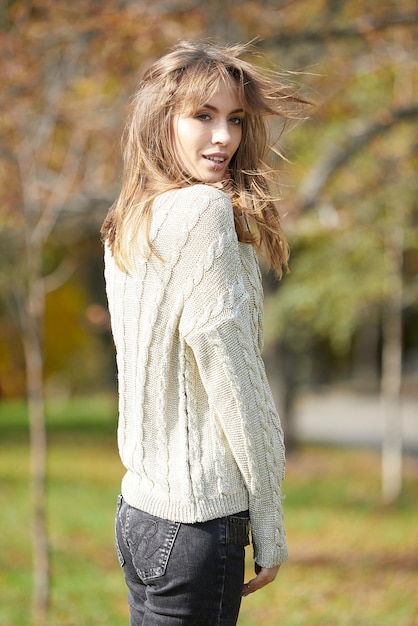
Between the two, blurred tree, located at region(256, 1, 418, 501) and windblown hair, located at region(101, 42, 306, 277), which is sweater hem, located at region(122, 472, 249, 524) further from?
blurred tree, located at region(256, 1, 418, 501)

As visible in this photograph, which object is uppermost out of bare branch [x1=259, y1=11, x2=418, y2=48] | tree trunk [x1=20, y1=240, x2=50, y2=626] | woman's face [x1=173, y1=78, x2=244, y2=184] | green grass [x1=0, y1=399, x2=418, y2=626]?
bare branch [x1=259, y1=11, x2=418, y2=48]

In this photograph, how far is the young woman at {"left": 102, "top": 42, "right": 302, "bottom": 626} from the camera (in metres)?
1.71

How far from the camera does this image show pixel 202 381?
1752 mm

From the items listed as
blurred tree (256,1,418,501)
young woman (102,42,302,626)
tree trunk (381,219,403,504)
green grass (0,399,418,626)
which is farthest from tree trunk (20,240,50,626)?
tree trunk (381,219,403,504)

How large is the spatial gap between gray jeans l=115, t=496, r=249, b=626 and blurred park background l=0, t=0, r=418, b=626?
1.08 metres

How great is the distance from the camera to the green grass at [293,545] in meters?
5.35

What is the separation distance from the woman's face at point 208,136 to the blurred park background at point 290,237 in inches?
18.9

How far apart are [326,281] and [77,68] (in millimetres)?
4446

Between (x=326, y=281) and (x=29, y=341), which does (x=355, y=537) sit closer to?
(x=326, y=281)

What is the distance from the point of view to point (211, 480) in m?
1.73

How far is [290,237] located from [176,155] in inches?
223

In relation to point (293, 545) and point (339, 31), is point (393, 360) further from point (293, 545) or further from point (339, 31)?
point (339, 31)

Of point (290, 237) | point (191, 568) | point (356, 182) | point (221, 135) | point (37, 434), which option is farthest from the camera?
point (356, 182)

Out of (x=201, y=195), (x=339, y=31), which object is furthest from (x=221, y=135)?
(x=339, y=31)
